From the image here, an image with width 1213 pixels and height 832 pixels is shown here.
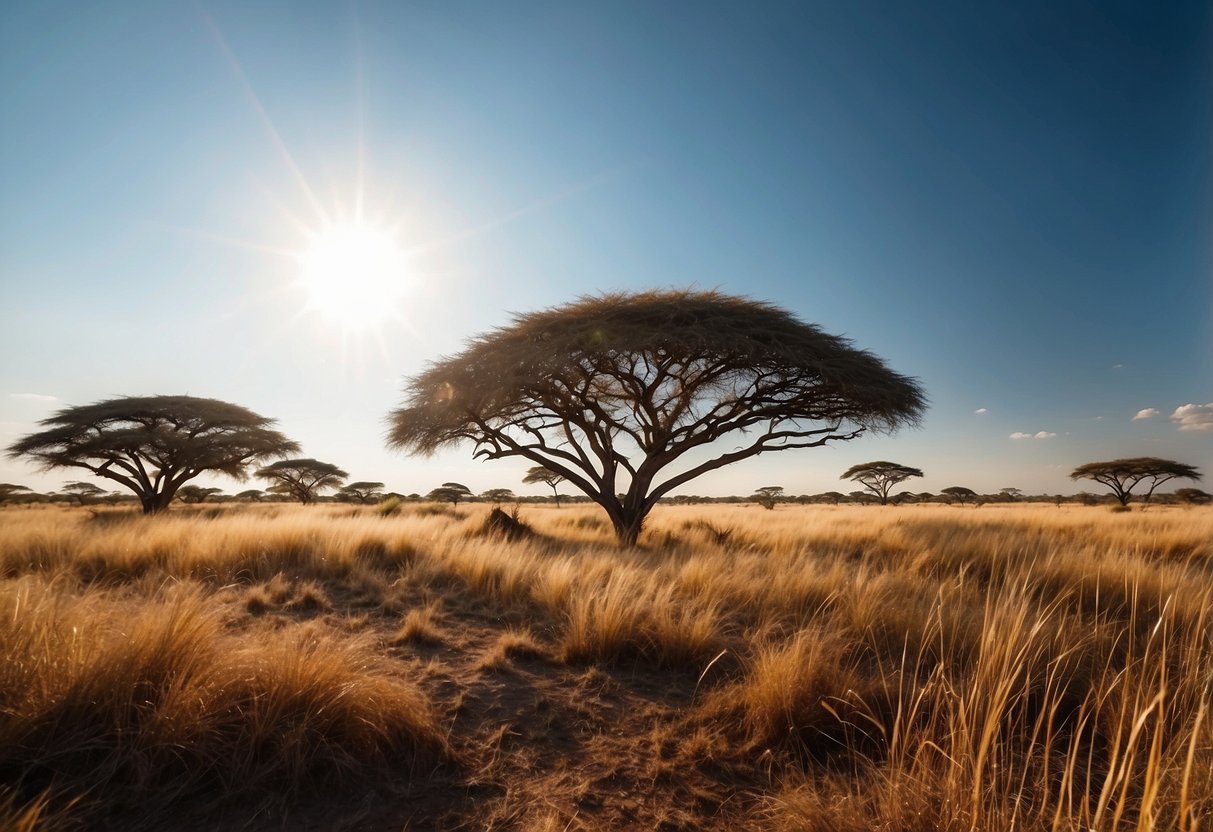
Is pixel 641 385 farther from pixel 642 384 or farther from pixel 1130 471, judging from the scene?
pixel 1130 471

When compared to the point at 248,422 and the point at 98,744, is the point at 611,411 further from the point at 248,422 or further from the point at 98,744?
the point at 248,422

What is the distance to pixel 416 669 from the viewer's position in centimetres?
346

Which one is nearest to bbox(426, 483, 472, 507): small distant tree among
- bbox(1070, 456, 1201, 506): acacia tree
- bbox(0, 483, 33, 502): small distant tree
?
bbox(0, 483, 33, 502): small distant tree

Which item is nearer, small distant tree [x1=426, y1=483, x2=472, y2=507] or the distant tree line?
the distant tree line

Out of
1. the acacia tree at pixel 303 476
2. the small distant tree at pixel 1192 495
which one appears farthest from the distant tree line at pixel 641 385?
the small distant tree at pixel 1192 495

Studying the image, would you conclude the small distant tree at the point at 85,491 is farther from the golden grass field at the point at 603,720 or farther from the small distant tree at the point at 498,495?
the golden grass field at the point at 603,720

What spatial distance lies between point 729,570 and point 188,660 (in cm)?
512

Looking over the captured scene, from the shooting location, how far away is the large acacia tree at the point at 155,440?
64.3ft

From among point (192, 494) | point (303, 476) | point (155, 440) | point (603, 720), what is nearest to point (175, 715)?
point (603, 720)

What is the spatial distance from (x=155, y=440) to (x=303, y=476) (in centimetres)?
2278

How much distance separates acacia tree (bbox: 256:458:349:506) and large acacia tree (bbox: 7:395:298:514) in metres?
18.5

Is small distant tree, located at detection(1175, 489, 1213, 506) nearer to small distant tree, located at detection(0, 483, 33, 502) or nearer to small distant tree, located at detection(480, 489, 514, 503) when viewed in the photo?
small distant tree, located at detection(480, 489, 514, 503)

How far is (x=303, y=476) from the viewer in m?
41.1

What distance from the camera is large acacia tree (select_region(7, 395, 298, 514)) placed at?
19609 mm
